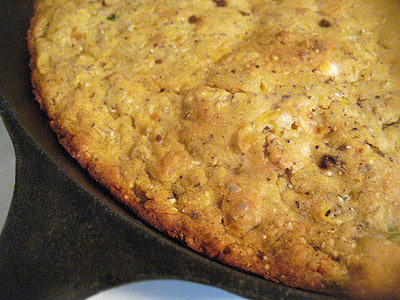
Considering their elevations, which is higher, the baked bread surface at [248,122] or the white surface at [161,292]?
the baked bread surface at [248,122]

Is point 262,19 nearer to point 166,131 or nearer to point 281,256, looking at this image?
point 166,131

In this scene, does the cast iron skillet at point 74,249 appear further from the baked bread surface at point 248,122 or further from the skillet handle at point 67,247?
the baked bread surface at point 248,122

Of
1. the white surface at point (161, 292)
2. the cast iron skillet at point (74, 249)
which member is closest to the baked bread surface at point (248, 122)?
the cast iron skillet at point (74, 249)

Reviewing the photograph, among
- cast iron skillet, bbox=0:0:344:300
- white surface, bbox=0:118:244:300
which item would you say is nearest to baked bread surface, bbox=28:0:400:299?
cast iron skillet, bbox=0:0:344:300

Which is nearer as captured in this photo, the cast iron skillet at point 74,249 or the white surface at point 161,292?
the cast iron skillet at point 74,249

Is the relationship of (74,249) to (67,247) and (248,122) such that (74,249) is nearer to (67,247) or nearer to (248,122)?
(67,247)

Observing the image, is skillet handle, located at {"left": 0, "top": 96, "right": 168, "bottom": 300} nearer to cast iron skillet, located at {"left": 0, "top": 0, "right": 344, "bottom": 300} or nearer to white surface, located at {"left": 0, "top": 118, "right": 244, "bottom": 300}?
cast iron skillet, located at {"left": 0, "top": 0, "right": 344, "bottom": 300}
